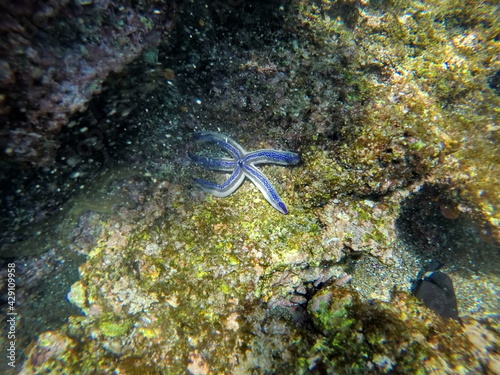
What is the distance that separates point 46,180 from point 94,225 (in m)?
0.93

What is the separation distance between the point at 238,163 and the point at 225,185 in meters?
0.43

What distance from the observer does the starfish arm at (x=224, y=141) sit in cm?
415

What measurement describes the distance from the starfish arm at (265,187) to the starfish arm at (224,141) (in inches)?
11.2

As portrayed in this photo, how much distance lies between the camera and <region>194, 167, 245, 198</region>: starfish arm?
12.8 feet

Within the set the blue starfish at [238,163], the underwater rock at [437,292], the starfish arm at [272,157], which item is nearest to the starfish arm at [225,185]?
the blue starfish at [238,163]

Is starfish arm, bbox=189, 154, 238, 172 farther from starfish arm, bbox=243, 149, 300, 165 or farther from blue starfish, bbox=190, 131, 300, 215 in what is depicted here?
starfish arm, bbox=243, 149, 300, 165

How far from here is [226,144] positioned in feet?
13.7

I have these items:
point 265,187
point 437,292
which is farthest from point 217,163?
point 437,292

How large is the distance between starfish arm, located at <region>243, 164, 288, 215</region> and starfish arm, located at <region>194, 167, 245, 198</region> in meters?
0.13

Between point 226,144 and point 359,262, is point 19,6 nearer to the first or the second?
point 226,144

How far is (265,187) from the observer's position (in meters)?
3.89

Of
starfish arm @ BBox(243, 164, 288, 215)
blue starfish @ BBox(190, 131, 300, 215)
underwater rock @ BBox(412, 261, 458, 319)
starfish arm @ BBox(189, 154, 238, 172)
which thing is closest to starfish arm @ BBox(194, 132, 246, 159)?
blue starfish @ BBox(190, 131, 300, 215)

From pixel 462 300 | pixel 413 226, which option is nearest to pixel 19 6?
pixel 413 226

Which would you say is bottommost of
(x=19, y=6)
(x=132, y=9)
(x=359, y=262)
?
(x=359, y=262)
